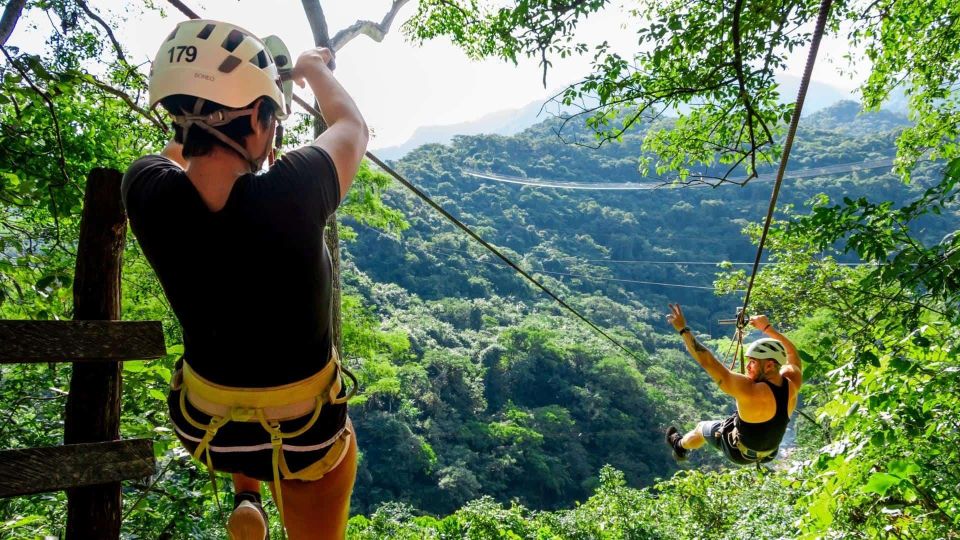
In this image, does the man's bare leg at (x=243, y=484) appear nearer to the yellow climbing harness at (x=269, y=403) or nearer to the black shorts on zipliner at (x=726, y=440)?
the yellow climbing harness at (x=269, y=403)

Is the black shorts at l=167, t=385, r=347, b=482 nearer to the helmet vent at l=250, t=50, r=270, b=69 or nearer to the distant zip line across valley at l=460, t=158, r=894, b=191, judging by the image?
the helmet vent at l=250, t=50, r=270, b=69

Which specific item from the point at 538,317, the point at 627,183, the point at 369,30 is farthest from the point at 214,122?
the point at 627,183

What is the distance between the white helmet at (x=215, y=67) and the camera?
37.3 inches

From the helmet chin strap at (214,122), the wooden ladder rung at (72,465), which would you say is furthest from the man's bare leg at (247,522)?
the helmet chin strap at (214,122)

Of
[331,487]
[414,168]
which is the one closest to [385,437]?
[331,487]

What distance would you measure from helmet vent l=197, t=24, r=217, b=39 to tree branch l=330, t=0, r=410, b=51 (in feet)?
17.5


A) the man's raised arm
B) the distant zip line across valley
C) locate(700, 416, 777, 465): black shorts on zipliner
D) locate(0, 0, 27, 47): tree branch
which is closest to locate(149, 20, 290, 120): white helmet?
locate(0, 0, 27, 47): tree branch

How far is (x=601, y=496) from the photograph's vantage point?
1133cm

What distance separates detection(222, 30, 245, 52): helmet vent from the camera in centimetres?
100

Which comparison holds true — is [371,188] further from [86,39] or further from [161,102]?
[161,102]

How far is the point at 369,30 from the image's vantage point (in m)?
6.49

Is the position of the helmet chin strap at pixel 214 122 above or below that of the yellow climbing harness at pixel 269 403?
above

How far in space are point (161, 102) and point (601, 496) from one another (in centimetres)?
1173

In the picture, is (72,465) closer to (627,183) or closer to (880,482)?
(880,482)
